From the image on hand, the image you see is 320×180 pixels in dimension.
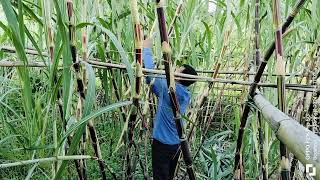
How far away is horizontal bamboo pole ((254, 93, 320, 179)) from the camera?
345 mm

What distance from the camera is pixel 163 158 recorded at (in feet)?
6.03

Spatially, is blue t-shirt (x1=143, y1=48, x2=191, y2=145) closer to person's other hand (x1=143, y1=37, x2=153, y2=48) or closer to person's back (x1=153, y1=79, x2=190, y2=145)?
person's back (x1=153, y1=79, x2=190, y2=145)

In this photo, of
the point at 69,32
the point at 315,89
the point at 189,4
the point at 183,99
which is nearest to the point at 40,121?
the point at 69,32

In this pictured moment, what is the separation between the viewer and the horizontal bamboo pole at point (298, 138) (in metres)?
0.34

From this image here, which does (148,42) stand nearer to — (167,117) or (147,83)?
(147,83)

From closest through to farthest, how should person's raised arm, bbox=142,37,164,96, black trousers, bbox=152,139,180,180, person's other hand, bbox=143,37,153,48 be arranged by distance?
person's other hand, bbox=143,37,153,48, person's raised arm, bbox=142,37,164,96, black trousers, bbox=152,139,180,180

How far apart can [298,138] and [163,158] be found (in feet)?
4.80

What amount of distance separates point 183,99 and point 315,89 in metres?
0.90

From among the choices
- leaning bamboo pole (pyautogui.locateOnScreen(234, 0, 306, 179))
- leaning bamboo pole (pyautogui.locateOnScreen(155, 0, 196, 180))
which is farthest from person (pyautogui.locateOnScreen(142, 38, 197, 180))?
leaning bamboo pole (pyautogui.locateOnScreen(155, 0, 196, 180))

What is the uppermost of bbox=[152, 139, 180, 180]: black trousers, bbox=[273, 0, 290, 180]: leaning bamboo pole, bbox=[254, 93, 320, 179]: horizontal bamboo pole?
bbox=[273, 0, 290, 180]: leaning bamboo pole

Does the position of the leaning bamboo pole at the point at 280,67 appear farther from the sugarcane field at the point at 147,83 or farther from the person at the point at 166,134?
the person at the point at 166,134

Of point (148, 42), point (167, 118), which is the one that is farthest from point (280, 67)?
point (167, 118)

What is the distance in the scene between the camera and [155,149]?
1860 mm

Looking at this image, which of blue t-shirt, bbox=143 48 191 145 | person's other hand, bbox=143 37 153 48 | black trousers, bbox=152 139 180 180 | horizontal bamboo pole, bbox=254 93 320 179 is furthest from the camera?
black trousers, bbox=152 139 180 180
